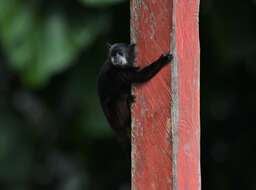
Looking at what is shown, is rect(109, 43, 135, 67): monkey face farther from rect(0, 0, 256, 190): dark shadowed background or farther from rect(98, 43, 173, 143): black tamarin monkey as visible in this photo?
rect(0, 0, 256, 190): dark shadowed background

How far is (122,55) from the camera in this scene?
2715 mm

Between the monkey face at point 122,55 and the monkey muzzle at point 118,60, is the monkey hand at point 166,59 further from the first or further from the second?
the monkey muzzle at point 118,60

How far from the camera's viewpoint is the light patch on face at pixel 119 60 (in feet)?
8.98

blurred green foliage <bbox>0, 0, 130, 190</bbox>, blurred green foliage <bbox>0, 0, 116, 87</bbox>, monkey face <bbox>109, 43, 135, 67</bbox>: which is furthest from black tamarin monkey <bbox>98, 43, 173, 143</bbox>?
blurred green foliage <bbox>0, 0, 116, 87</bbox>

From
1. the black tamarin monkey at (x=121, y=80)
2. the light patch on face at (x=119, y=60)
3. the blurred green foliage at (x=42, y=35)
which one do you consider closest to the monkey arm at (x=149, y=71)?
the black tamarin monkey at (x=121, y=80)

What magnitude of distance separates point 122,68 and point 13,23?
2281 mm

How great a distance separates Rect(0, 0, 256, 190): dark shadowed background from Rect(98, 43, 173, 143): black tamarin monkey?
164 centimetres

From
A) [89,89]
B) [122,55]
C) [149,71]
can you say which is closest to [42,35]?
[89,89]

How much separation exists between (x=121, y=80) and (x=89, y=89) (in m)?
2.44

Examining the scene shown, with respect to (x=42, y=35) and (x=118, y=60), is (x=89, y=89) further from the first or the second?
(x=118, y=60)

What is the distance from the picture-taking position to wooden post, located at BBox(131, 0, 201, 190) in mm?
2463
